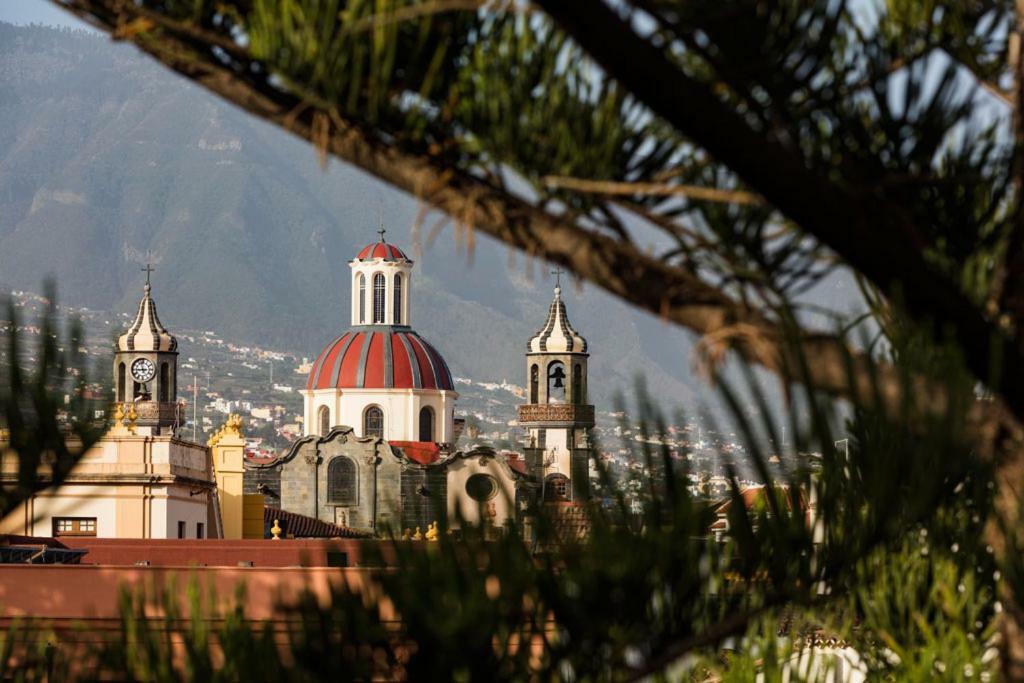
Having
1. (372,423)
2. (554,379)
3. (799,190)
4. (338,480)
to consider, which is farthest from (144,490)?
(372,423)

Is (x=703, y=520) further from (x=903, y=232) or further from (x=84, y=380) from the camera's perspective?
(x=84, y=380)

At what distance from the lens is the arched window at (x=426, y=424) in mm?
79625

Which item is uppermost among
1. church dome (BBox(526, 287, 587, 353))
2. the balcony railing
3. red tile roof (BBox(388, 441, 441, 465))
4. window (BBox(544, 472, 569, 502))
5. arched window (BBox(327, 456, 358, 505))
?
church dome (BBox(526, 287, 587, 353))

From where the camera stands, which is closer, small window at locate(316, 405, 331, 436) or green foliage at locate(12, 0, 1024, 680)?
green foliage at locate(12, 0, 1024, 680)

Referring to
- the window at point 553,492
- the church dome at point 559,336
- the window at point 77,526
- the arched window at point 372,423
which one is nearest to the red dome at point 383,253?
the arched window at point 372,423

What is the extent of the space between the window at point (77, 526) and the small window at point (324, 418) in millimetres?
41630

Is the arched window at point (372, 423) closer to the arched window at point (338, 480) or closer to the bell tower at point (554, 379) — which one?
the arched window at point (338, 480)

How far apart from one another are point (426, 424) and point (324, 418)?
5.04 m

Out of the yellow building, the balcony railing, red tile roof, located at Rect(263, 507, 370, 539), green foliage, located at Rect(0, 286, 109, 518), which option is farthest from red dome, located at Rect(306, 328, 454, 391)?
green foliage, located at Rect(0, 286, 109, 518)

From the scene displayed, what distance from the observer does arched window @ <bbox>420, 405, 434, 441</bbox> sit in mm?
79625

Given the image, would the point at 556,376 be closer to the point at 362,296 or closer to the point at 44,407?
the point at 362,296

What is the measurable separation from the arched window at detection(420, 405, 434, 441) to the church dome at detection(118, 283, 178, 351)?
42.1ft

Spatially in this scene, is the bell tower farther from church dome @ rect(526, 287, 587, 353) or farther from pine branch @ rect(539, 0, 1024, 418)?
pine branch @ rect(539, 0, 1024, 418)

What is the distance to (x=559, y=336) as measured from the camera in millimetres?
74875
